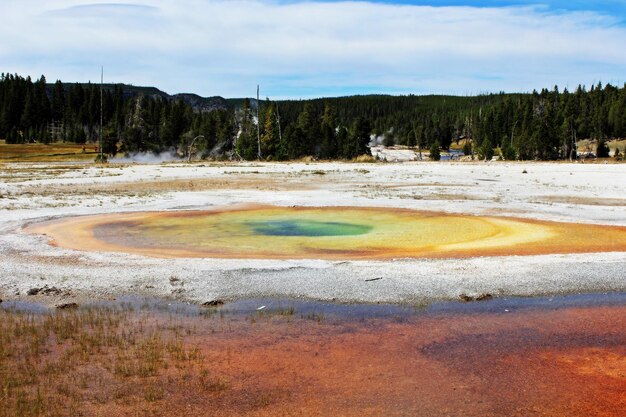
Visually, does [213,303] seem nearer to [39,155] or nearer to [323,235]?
[323,235]

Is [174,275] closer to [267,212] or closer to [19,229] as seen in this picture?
[19,229]

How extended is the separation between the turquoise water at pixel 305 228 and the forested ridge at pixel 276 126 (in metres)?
54.6

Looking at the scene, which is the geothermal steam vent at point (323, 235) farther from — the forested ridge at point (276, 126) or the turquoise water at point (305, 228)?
the forested ridge at point (276, 126)

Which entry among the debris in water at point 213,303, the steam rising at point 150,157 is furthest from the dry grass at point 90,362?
the steam rising at point 150,157

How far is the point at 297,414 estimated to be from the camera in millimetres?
5742

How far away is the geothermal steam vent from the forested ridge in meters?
53.6

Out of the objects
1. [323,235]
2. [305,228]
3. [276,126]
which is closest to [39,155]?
[276,126]

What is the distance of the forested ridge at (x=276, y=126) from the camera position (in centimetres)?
8000

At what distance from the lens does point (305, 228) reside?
1739cm

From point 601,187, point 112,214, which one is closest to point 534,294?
point 112,214

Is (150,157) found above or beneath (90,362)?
above

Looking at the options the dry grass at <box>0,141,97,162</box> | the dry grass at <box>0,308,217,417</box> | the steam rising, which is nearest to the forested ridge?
the steam rising

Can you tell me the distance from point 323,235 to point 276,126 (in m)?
66.4

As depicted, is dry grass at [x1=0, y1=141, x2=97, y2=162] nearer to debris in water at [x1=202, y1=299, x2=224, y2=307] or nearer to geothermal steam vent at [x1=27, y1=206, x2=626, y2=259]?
geothermal steam vent at [x1=27, y1=206, x2=626, y2=259]
